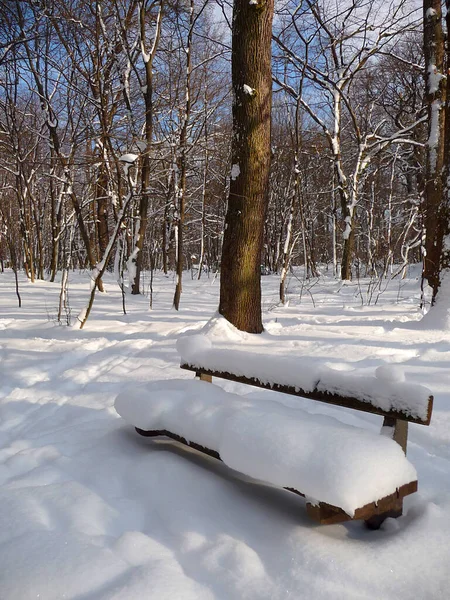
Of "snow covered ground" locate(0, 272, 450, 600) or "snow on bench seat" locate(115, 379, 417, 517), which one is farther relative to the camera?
"snow on bench seat" locate(115, 379, 417, 517)

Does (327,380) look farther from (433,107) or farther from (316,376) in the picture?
(433,107)

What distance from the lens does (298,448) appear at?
79.4 inches

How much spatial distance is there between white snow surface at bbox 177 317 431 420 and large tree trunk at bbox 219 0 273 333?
2576mm

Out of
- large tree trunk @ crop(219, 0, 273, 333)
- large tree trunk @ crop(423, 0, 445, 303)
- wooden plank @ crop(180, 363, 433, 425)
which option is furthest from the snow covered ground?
large tree trunk @ crop(423, 0, 445, 303)

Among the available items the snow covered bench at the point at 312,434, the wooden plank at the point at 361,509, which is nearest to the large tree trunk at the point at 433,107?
the snow covered bench at the point at 312,434

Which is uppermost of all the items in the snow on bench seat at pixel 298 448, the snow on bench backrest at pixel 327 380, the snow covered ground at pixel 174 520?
the snow on bench backrest at pixel 327 380

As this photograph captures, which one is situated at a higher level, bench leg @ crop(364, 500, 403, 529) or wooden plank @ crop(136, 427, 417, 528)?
wooden plank @ crop(136, 427, 417, 528)

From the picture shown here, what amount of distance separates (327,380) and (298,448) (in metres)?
0.49

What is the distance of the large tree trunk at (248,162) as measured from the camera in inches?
223

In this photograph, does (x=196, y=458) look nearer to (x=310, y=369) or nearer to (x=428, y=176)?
(x=310, y=369)

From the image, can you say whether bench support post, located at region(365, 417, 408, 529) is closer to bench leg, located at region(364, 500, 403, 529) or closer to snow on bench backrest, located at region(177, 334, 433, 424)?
bench leg, located at region(364, 500, 403, 529)

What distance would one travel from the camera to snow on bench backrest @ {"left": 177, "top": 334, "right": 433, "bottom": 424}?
6.65 feet

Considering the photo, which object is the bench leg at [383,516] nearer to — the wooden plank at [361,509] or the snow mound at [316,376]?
the wooden plank at [361,509]

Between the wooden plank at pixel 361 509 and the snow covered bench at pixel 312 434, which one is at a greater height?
the snow covered bench at pixel 312 434
